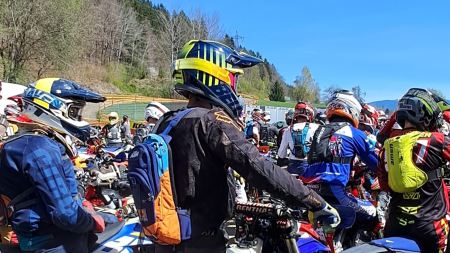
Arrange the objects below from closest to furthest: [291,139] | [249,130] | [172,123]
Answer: [172,123] → [291,139] → [249,130]

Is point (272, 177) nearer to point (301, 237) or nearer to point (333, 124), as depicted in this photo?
point (301, 237)

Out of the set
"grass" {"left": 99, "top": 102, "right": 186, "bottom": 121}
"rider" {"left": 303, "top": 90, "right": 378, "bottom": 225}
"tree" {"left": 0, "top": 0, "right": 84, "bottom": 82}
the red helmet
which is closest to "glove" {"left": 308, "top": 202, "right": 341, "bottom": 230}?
"rider" {"left": 303, "top": 90, "right": 378, "bottom": 225}

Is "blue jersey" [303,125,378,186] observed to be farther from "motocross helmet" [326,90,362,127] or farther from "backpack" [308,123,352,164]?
"motocross helmet" [326,90,362,127]

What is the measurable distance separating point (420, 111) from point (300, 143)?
4.59 metres

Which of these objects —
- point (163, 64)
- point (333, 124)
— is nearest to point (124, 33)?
point (163, 64)

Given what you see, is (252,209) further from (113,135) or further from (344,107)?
(113,135)

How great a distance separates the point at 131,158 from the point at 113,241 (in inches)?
68.7

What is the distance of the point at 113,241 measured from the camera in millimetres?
4156

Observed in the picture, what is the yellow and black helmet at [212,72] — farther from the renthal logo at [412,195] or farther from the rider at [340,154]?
the rider at [340,154]

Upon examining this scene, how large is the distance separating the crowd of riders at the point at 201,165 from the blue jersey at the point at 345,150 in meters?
0.84

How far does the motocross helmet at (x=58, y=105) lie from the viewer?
124 inches

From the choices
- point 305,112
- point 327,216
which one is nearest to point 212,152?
point 327,216

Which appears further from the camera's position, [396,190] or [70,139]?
[396,190]

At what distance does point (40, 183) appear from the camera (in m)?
2.83
